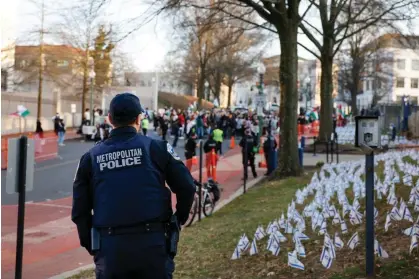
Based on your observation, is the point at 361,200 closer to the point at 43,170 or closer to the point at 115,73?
the point at 43,170

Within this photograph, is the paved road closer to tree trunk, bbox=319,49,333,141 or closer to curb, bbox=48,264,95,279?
curb, bbox=48,264,95,279

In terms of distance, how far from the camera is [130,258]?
329 cm

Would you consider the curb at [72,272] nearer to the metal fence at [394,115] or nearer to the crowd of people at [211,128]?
the crowd of people at [211,128]

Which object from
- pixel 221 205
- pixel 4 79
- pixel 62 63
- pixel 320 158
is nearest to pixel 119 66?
pixel 62 63

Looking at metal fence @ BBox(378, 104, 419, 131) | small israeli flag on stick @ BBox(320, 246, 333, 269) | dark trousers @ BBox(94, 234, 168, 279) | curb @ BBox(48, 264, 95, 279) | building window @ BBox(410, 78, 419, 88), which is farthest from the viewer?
building window @ BBox(410, 78, 419, 88)

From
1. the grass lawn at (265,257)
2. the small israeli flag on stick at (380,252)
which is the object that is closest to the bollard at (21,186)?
the grass lawn at (265,257)

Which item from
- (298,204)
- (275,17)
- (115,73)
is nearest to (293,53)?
(275,17)

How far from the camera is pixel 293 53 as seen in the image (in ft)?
53.5

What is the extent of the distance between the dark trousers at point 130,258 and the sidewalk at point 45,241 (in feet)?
13.9

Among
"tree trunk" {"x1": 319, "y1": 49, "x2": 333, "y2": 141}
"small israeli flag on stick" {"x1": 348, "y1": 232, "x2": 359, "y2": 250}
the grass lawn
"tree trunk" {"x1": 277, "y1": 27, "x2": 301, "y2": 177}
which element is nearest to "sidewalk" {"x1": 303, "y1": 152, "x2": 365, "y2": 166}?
"tree trunk" {"x1": 319, "y1": 49, "x2": 333, "y2": 141}

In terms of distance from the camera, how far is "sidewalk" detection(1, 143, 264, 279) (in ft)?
25.3

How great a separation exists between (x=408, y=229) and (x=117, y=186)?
406 cm

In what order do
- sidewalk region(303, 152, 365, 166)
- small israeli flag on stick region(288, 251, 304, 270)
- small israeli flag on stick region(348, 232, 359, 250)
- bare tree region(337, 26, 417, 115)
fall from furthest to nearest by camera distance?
1. bare tree region(337, 26, 417, 115)
2. sidewalk region(303, 152, 365, 166)
3. small israeli flag on stick region(348, 232, 359, 250)
4. small israeli flag on stick region(288, 251, 304, 270)

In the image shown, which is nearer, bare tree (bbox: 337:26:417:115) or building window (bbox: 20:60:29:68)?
building window (bbox: 20:60:29:68)
